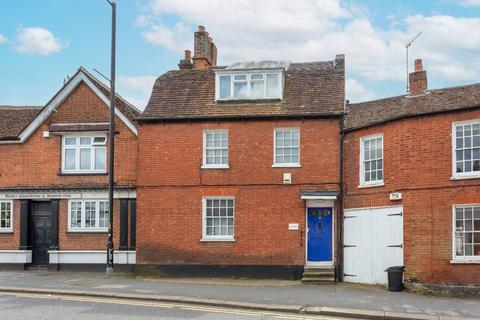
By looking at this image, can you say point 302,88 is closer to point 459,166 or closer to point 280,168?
point 280,168

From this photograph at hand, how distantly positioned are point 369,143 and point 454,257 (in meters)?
5.00

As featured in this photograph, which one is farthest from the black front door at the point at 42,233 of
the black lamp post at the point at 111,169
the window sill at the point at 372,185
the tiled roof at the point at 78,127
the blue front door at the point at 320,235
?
the window sill at the point at 372,185

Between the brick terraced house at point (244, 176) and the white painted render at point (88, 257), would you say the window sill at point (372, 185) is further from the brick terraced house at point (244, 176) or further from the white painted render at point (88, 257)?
the white painted render at point (88, 257)

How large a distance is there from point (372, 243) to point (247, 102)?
7.13 meters

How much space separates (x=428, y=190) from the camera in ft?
65.8

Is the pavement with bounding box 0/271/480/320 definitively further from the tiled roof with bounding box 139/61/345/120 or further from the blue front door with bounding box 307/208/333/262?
the tiled roof with bounding box 139/61/345/120

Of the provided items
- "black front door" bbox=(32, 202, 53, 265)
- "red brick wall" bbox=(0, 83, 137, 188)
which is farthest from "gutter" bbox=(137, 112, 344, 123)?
"black front door" bbox=(32, 202, 53, 265)

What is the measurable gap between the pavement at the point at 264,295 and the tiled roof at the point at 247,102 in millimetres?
6199

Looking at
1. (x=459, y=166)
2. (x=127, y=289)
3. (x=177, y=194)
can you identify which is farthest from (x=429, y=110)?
(x=127, y=289)

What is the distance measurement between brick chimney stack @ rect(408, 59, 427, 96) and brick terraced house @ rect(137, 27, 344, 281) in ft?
8.59

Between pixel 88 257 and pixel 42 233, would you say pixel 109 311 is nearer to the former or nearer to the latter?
pixel 88 257

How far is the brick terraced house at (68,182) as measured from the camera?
2547 centimetres

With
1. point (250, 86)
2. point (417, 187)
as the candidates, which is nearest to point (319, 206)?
point (417, 187)

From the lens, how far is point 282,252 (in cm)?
2291
